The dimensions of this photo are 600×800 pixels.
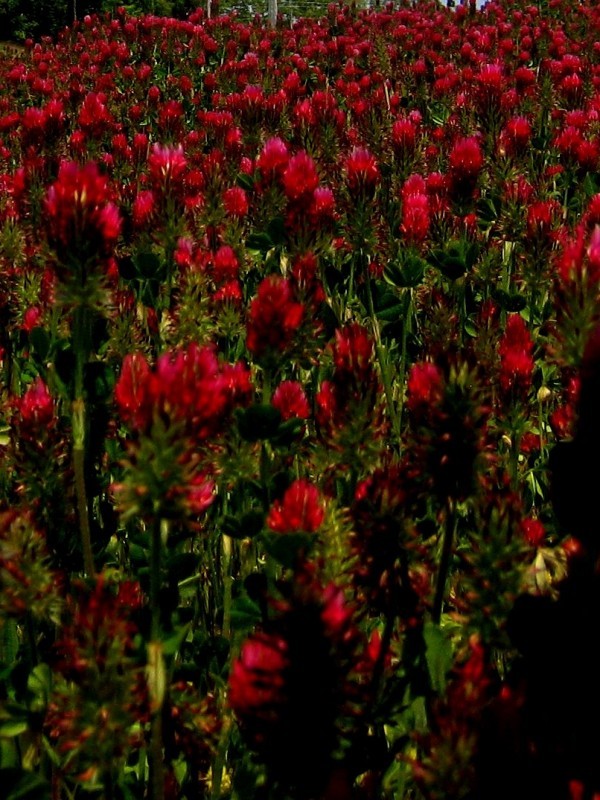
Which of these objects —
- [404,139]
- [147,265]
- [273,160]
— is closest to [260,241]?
[273,160]

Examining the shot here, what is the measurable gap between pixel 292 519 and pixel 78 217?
0.62m

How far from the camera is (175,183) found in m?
2.53

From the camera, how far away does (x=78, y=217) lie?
55.7 inches

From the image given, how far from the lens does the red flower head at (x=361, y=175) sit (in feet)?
8.86

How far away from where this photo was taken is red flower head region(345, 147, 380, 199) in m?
2.70

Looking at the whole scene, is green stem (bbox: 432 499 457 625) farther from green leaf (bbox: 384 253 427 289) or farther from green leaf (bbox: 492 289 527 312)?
green leaf (bbox: 492 289 527 312)

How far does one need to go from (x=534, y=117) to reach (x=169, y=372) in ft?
20.8

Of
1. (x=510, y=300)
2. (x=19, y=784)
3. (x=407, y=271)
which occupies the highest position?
(x=19, y=784)

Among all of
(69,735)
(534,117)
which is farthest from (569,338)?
(534,117)

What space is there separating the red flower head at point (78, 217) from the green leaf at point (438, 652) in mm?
832

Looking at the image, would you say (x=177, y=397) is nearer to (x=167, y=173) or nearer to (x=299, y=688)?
(x=299, y=688)

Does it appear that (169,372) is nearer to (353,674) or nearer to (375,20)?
(353,674)

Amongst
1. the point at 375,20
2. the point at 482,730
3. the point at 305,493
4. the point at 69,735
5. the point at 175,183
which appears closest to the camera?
the point at 482,730

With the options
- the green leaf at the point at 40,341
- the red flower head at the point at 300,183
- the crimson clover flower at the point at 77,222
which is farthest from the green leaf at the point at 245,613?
the red flower head at the point at 300,183
